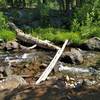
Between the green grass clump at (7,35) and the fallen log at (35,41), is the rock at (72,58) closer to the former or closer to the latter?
the fallen log at (35,41)

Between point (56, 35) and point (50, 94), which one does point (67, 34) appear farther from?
point (50, 94)

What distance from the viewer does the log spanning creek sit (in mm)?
6586

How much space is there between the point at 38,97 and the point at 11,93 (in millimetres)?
Result: 683

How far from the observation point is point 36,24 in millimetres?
34562

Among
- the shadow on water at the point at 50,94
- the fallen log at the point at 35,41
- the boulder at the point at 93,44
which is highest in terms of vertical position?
the shadow on water at the point at 50,94

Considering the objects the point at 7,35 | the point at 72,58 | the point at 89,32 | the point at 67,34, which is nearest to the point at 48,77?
the point at 72,58

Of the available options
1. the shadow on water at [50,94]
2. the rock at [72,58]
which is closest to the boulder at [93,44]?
the rock at [72,58]

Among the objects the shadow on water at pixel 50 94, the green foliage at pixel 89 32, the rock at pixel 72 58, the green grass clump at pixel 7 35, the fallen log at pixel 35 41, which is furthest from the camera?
the green foliage at pixel 89 32

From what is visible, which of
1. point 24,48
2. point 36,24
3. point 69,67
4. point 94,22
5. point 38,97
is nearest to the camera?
point 38,97

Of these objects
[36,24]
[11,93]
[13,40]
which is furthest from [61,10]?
[11,93]

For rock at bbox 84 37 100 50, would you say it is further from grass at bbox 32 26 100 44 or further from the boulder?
grass at bbox 32 26 100 44

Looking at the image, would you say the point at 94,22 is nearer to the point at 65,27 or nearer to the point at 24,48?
the point at 65,27

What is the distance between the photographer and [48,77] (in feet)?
53.4

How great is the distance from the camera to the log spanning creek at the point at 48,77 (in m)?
6.59
